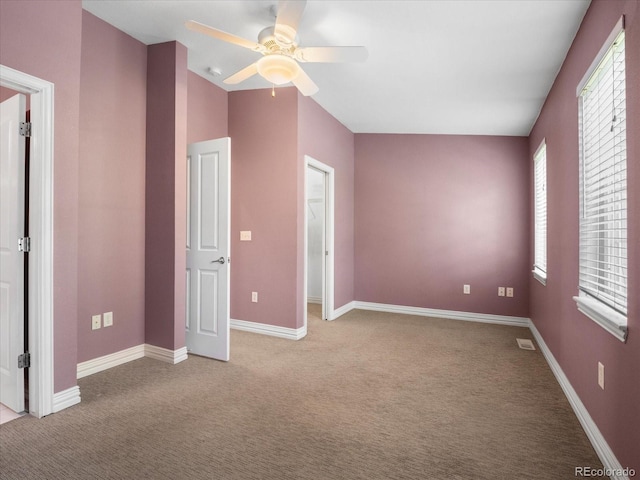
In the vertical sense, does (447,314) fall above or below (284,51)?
below

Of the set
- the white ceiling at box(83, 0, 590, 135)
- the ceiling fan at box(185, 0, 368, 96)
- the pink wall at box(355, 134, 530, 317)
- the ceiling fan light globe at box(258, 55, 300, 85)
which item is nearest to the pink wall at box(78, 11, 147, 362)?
the white ceiling at box(83, 0, 590, 135)

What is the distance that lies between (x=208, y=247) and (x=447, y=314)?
3492 millimetres

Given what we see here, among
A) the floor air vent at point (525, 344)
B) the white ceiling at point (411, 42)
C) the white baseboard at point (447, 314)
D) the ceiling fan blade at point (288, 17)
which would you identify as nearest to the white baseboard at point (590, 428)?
the floor air vent at point (525, 344)

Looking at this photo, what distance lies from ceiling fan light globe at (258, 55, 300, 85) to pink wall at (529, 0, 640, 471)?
A: 5.90ft

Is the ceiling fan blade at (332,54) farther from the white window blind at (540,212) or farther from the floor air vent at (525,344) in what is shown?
the floor air vent at (525,344)

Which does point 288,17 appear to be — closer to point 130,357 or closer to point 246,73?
point 246,73

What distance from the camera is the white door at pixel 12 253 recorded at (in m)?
2.28

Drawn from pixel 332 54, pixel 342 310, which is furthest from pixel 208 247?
pixel 342 310

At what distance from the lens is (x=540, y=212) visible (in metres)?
4.31

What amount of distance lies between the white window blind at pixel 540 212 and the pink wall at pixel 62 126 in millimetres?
4141

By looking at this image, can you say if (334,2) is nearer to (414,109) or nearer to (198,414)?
(414,109)

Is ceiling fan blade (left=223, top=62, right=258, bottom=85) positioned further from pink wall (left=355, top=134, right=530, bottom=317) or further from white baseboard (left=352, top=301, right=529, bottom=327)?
white baseboard (left=352, top=301, right=529, bottom=327)

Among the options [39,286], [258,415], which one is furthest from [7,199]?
[258,415]

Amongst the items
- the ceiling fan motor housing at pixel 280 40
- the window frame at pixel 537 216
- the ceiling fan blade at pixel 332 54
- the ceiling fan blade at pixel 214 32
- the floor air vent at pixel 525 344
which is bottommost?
the floor air vent at pixel 525 344
